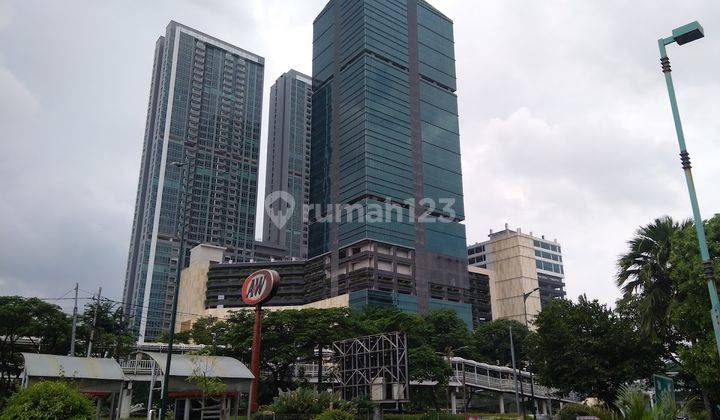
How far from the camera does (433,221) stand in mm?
139125

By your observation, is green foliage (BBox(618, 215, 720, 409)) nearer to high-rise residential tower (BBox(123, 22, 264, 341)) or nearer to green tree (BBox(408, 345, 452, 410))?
green tree (BBox(408, 345, 452, 410))

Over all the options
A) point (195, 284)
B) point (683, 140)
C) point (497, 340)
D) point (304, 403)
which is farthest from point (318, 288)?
point (683, 140)

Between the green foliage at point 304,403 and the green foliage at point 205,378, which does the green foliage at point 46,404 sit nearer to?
the green foliage at point 205,378

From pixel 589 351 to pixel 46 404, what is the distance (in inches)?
1390

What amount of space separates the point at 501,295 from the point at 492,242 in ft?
55.8

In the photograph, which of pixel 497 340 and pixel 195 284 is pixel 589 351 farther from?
pixel 195 284

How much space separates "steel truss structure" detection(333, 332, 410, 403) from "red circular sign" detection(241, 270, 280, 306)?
8.55m

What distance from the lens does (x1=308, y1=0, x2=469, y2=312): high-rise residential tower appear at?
12875 centimetres

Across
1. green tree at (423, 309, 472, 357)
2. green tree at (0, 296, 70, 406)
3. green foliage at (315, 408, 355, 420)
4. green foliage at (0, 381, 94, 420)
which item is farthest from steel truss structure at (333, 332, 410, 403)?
green tree at (423, 309, 472, 357)

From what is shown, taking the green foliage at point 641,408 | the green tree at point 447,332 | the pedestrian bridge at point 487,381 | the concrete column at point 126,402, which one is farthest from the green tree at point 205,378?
the green tree at point 447,332

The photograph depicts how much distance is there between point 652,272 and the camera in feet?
101

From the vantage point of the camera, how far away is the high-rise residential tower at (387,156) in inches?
Answer: 5069

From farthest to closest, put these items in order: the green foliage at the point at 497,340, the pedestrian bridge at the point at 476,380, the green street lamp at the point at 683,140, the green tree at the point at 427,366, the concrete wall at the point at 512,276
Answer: the concrete wall at the point at 512,276, the green foliage at the point at 497,340, the pedestrian bridge at the point at 476,380, the green tree at the point at 427,366, the green street lamp at the point at 683,140

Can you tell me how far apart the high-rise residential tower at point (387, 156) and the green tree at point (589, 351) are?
259 ft
